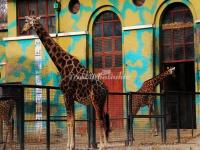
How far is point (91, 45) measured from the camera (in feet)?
79.0

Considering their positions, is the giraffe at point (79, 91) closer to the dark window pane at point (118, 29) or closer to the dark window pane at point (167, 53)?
the dark window pane at point (167, 53)

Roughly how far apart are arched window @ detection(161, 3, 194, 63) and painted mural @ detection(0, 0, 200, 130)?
1.05 feet

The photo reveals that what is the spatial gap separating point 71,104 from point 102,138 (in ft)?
3.89

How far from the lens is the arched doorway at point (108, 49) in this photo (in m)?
23.5

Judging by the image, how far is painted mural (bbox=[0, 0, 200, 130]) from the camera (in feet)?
73.4

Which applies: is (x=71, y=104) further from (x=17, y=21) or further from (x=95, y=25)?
(x=17, y=21)

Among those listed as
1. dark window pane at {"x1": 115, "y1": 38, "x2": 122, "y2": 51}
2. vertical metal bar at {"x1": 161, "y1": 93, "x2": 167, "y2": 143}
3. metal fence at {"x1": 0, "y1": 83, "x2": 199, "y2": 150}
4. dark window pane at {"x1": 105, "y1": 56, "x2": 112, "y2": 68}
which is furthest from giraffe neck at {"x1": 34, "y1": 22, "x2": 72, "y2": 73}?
dark window pane at {"x1": 105, "y1": 56, "x2": 112, "y2": 68}

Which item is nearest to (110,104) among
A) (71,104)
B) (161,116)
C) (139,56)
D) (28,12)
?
(161,116)

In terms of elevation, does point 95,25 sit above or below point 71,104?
above

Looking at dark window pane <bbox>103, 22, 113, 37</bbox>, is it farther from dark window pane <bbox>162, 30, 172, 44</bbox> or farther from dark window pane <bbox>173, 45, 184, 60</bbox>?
dark window pane <bbox>173, 45, 184, 60</bbox>

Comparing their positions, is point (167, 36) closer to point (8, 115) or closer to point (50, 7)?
point (50, 7)

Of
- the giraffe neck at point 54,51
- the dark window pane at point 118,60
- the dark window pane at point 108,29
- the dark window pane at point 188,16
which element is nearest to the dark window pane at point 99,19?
the dark window pane at point 108,29

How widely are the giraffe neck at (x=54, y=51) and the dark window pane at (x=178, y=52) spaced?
9486mm

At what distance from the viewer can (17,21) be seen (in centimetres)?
2581
